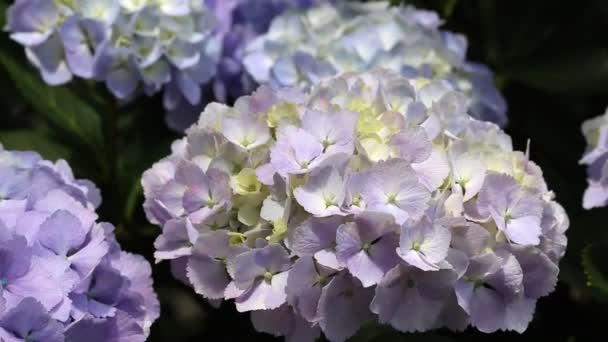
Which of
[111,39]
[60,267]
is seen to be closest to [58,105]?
[111,39]

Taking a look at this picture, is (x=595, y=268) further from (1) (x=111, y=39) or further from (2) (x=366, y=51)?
(1) (x=111, y=39)

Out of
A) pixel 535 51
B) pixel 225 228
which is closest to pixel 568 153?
pixel 535 51

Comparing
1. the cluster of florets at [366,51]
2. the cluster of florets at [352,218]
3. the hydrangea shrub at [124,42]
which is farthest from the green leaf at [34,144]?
the cluster of florets at [352,218]

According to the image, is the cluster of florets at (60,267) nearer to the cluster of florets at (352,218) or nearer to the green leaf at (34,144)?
the cluster of florets at (352,218)

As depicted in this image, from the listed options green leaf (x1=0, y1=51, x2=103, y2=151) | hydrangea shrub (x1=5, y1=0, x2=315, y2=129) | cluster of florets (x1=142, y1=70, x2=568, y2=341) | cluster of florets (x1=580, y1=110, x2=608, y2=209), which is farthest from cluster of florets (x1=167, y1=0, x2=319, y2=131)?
cluster of florets (x1=580, y1=110, x2=608, y2=209)

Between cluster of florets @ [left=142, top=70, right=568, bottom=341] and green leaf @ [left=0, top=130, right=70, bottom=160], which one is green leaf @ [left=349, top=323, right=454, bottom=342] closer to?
cluster of florets @ [left=142, top=70, right=568, bottom=341]

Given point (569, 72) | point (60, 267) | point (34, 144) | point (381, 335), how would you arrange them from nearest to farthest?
point (60, 267)
point (381, 335)
point (34, 144)
point (569, 72)
